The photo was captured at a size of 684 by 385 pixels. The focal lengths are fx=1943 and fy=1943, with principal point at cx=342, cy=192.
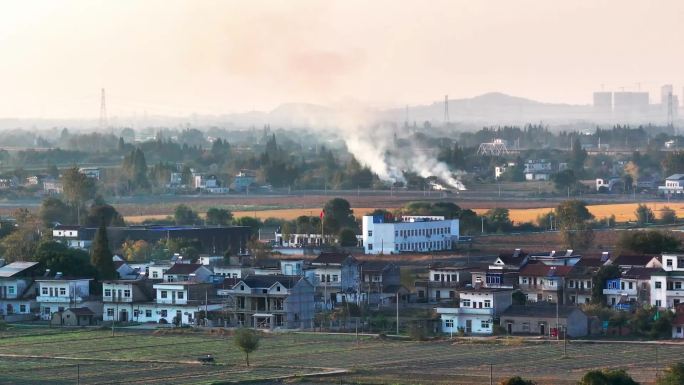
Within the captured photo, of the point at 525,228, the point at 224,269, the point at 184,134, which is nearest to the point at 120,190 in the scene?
the point at 525,228

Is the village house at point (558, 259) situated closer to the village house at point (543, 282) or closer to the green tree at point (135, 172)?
the village house at point (543, 282)

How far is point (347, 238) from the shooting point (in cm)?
5359

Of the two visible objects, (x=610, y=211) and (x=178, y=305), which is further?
(x=610, y=211)

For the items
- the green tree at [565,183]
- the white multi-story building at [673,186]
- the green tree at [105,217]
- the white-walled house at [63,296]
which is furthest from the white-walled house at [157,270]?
the white multi-story building at [673,186]

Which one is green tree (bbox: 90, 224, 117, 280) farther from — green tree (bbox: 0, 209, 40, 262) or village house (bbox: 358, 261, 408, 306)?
village house (bbox: 358, 261, 408, 306)

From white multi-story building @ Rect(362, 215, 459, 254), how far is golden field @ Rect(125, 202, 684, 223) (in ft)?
33.2

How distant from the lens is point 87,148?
Answer: 453 ft

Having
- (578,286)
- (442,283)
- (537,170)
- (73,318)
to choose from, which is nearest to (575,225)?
(442,283)

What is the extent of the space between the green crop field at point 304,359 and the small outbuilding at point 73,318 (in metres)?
2.69

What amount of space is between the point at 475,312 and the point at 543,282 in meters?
4.10

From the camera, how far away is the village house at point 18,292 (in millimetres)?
41719

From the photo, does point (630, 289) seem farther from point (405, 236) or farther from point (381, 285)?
point (405, 236)

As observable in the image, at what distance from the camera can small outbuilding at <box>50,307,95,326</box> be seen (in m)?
39.6

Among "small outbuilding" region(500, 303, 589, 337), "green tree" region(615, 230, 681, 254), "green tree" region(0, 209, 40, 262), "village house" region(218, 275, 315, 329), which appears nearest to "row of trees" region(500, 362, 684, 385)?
"small outbuilding" region(500, 303, 589, 337)
